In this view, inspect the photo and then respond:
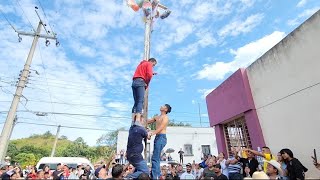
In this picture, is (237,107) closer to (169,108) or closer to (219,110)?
(219,110)

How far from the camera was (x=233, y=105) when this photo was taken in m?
10.9

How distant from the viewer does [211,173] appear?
5.28 meters

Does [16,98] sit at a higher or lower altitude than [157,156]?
higher

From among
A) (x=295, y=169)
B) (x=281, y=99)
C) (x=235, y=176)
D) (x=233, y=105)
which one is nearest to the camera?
(x=295, y=169)

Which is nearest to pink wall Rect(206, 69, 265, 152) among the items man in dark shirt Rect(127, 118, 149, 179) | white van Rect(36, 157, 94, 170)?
man in dark shirt Rect(127, 118, 149, 179)

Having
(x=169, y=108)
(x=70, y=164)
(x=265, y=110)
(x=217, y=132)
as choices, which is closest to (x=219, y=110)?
(x=217, y=132)

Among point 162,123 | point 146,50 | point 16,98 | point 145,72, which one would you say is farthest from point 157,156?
point 16,98

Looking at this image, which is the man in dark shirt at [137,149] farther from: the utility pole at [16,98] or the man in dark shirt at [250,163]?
the utility pole at [16,98]

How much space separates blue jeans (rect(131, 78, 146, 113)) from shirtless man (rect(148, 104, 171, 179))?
2.19 ft

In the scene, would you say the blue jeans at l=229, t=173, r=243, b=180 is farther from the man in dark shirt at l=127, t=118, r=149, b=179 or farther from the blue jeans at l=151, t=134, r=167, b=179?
the man in dark shirt at l=127, t=118, r=149, b=179

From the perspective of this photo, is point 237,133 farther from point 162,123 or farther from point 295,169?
point 162,123

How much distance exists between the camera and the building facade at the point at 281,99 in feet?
23.9

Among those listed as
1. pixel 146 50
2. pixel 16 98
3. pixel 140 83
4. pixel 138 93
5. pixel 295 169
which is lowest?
pixel 295 169

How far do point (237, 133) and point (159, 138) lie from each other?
7.45m
